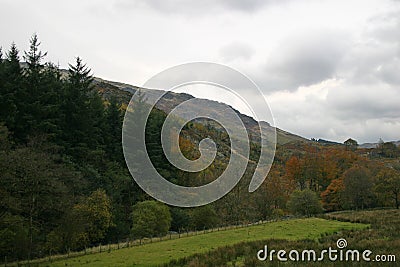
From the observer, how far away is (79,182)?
3080cm

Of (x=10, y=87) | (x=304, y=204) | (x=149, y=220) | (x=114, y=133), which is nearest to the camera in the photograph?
(x=10, y=87)

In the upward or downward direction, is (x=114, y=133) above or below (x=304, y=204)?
above

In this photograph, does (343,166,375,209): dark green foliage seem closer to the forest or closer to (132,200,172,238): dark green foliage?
the forest

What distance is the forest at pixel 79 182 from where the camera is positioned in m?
23.6

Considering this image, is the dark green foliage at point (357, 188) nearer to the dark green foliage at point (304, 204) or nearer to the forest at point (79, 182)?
the forest at point (79, 182)

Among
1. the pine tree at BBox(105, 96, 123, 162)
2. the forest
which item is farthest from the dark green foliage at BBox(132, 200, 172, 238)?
the pine tree at BBox(105, 96, 123, 162)

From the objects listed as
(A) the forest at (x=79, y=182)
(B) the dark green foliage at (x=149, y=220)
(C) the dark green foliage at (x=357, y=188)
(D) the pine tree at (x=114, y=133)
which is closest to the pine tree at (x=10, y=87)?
(A) the forest at (x=79, y=182)

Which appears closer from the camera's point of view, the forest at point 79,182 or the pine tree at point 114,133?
the forest at point 79,182

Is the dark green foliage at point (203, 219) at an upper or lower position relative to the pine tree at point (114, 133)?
lower

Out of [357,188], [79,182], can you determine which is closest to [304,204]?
[357,188]

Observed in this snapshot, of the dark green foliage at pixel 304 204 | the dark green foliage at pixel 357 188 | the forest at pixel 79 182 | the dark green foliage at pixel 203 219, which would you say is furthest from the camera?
the dark green foliage at pixel 357 188

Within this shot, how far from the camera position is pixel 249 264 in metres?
18.4

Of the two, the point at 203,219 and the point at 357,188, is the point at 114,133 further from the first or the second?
the point at 357,188

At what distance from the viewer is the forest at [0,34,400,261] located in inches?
928
